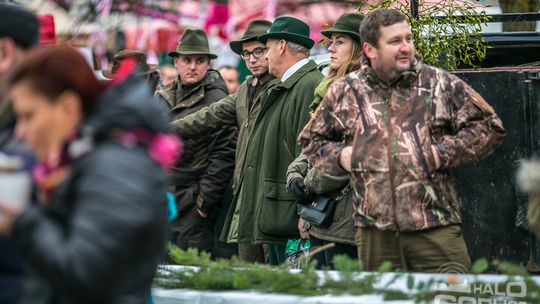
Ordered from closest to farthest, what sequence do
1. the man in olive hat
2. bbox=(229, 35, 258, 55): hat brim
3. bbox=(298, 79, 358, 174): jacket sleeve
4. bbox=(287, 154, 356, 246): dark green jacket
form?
1. the man in olive hat
2. bbox=(298, 79, 358, 174): jacket sleeve
3. bbox=(287, 154, 356, 246): dark green jacket
4. bbox=(229, 35, 258, 55): hat brim

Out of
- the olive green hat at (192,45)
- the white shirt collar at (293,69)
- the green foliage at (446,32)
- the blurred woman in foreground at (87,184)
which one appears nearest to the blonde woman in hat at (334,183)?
the green foliage at (446,32)

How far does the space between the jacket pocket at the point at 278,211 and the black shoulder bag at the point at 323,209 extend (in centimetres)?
76

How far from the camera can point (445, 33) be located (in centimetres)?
777

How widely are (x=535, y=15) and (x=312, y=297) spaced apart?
3608 mm

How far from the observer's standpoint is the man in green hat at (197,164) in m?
9.88

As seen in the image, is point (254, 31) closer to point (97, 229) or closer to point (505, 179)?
point (505, 179)

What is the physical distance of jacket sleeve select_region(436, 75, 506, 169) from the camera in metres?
6.17

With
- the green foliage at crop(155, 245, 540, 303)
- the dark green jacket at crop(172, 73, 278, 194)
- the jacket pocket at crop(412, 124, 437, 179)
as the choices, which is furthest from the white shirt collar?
the green foliage at crop(155, 245, 540, 303)

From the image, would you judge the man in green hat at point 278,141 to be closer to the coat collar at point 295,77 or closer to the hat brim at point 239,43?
the coat collar at point 295,77

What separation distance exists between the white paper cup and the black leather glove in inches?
162

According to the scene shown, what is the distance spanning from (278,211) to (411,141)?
231 centimetres

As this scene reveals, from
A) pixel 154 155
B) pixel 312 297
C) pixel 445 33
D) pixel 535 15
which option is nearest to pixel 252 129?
pixel 445 33

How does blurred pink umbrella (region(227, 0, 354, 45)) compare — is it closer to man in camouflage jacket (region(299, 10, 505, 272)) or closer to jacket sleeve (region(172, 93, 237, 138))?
jacket sleeve (region(172, 93, 237, 138))

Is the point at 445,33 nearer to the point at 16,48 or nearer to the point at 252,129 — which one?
the point at 252,129
